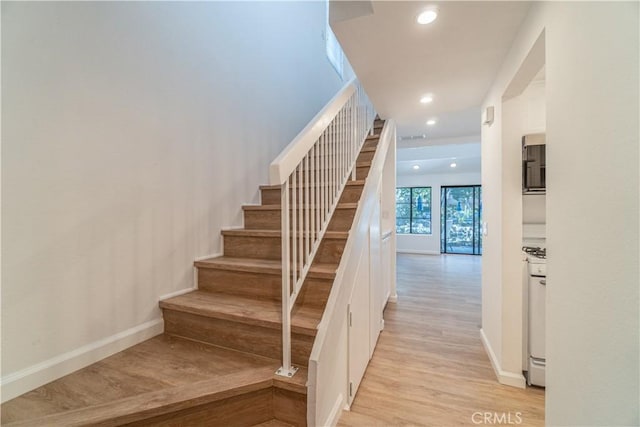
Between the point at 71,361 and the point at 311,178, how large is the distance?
1.51 meters

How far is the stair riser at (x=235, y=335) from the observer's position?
53.6 inches

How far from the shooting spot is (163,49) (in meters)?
1.78

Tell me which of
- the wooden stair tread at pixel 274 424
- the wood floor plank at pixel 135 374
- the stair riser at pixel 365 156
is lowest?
the wooden stair tread at pixel 274 424

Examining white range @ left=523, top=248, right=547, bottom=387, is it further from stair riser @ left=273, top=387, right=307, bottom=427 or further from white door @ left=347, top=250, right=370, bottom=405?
stair riser @ left=273, top=387, right=307, bottom=427

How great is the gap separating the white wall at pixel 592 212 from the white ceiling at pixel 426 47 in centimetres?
32

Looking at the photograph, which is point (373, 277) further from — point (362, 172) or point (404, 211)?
A: point (404, 211)

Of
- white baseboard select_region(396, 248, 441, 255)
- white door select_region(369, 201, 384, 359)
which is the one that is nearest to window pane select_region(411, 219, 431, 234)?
white baseboard select_region(396, 248, 441, 255)

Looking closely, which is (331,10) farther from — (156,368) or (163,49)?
(156,368)

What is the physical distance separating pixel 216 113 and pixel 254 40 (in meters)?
1.02

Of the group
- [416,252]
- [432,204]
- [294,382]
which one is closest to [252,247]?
[294,382]

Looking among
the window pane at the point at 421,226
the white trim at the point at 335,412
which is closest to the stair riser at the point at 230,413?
the white trim at the point at 335,412

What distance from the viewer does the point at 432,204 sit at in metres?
8.15

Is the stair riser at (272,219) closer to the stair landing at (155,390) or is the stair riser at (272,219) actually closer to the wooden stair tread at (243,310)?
the wooden stair tread at (243,310)

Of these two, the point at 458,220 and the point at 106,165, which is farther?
the point at 458,220
